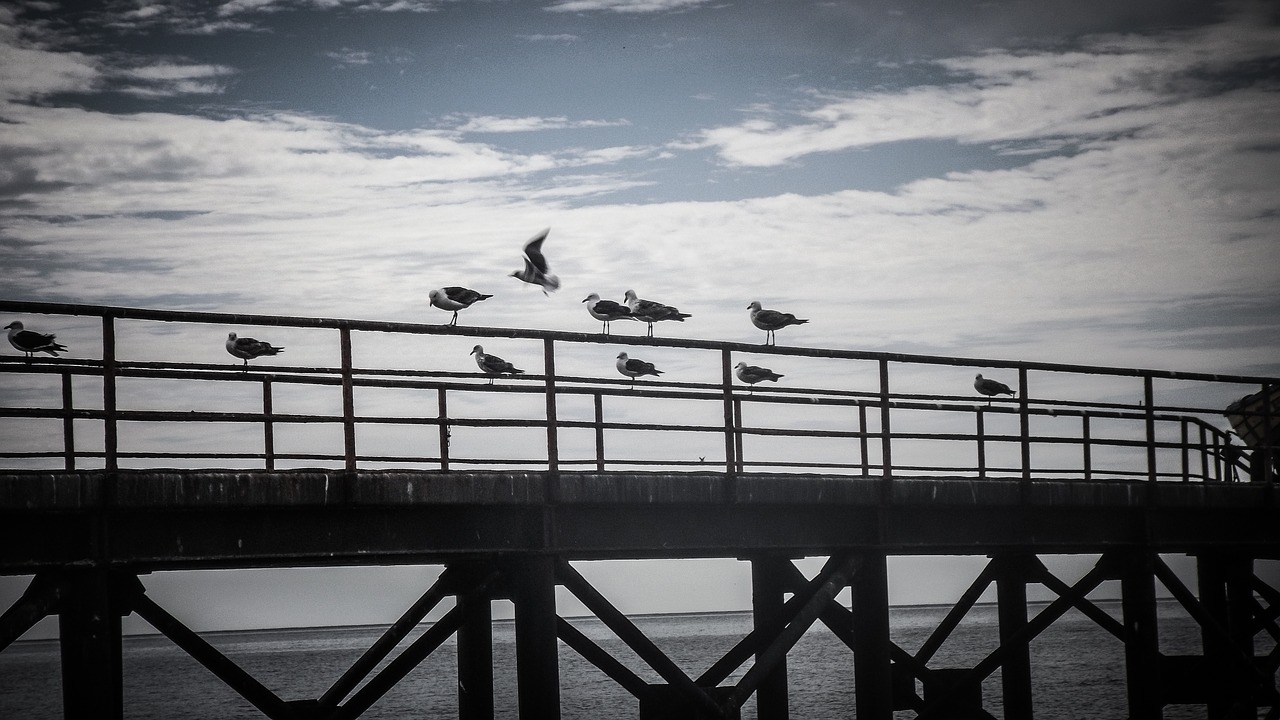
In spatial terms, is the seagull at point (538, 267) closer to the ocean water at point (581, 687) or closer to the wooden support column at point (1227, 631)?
the wooden support column at point (1227, 631)

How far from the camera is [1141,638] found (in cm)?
1678

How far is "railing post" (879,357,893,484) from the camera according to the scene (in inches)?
588

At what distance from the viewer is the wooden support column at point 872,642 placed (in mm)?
14527

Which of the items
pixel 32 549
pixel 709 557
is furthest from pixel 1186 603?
pixel 32 549

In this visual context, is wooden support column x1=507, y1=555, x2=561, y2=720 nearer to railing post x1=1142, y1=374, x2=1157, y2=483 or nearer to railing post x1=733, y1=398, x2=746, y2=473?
railing post x1=733, y1=398, x2=746, y2=473

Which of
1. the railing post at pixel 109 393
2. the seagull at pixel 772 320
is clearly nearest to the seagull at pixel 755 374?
the seagull at pixel 772 320

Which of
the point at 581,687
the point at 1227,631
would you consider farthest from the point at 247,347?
the point at 581,687

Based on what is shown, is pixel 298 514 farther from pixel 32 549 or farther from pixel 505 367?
pixel 505 367

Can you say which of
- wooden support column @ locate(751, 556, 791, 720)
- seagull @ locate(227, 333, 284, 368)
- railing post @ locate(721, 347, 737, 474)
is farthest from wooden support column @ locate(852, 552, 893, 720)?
seagull @ locate(227, 333, 284, 368)

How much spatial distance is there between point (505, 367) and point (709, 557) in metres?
4.69

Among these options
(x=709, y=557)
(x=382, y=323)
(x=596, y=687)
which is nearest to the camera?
(x=382, y=323)

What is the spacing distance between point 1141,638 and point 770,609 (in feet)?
15.7

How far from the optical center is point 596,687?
84000mm

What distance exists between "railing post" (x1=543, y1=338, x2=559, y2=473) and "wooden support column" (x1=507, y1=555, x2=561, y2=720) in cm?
85
